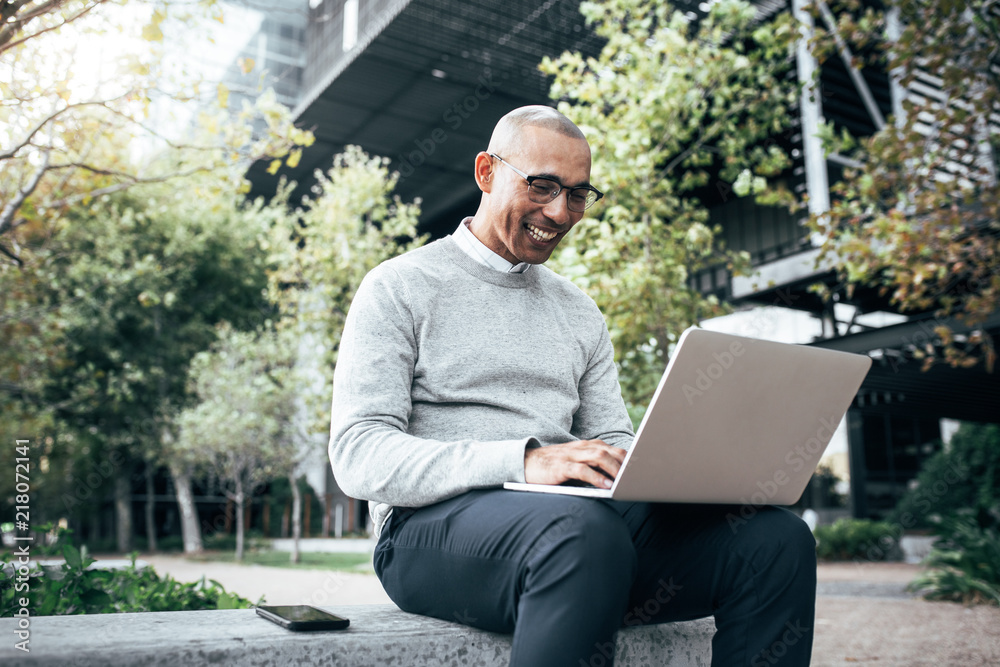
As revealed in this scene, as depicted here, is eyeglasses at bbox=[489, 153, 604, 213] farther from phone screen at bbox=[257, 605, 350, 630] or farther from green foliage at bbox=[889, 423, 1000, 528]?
green foliage at bbox=[889, 423, 1000, 528]

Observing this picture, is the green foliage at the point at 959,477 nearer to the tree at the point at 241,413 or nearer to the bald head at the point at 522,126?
the tree at the point at 241,413

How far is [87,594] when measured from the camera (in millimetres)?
2920

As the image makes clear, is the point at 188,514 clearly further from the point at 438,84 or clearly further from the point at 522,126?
the point at 522,126

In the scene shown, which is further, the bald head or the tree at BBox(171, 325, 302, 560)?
the tree at BBox(171, 325, 302, 560)

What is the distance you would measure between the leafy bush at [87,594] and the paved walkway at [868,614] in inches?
107

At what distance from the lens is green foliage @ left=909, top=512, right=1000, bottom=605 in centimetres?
901

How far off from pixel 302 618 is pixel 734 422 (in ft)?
3.24

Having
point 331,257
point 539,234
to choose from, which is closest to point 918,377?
point 331,257

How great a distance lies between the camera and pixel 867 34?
6195 mm

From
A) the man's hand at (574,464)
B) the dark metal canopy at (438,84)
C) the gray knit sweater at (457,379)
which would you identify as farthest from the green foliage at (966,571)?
the dark metal canopy at (438,84)

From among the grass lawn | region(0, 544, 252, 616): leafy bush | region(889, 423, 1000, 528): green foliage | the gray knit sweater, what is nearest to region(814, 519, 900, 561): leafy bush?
region(889, 423, 1000, 528): green foliage

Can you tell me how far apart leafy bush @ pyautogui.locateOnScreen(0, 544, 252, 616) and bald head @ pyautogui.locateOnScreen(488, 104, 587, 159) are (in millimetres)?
1975

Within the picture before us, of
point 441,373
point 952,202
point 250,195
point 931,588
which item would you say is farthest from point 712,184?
point 441,373

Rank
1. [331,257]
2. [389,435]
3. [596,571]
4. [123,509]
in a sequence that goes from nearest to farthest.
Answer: [596,571]
[389,435]
[331,257]
[123,509]
